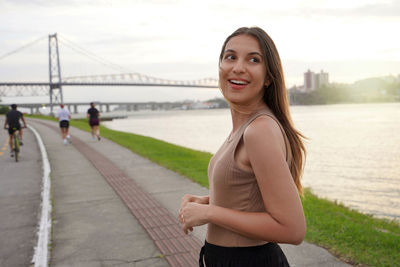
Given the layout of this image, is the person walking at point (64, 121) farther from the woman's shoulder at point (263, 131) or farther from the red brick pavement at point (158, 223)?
the woman's shoulder at point (263, 131)

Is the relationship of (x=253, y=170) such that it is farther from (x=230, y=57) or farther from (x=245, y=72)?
(x=230, y=57)

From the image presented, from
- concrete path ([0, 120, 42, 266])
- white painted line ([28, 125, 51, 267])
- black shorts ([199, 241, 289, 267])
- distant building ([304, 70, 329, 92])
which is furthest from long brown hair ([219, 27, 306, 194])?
distant building ([304, 70, 329, 92])

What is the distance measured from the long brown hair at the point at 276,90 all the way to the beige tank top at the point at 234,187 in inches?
3.1

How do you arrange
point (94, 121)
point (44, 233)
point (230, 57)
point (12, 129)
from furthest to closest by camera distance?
point (94, 121) → point (12, 129) → point (44, 233) → point (230, 57)

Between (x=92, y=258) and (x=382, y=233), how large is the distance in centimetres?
329

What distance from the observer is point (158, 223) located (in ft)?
16.1

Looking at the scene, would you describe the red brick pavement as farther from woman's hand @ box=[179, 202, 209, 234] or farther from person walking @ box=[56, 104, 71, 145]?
person walking @ box=[56, 104, 71, 145]

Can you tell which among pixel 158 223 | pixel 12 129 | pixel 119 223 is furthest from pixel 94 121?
pixel 158 223

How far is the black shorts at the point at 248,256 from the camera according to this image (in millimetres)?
1437

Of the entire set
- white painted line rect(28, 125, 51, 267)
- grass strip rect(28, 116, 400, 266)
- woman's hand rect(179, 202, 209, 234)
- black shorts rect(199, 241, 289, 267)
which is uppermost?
woman's hand rect(179, 202, 209, 234)

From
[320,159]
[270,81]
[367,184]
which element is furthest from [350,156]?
[270,81]

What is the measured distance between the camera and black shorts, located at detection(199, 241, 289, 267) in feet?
4.71

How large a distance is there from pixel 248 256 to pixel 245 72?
720mm

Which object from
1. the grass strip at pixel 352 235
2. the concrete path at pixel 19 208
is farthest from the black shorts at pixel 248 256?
the concrete path at pixel 19 208
